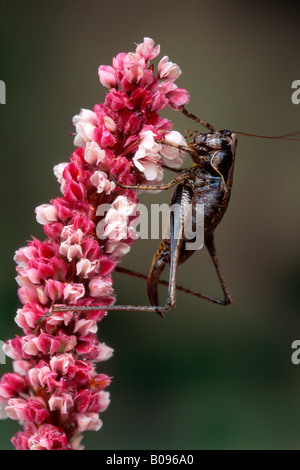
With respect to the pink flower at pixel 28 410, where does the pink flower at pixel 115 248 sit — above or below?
above

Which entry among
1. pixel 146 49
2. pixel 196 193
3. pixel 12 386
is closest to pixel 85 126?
pixel 146 49

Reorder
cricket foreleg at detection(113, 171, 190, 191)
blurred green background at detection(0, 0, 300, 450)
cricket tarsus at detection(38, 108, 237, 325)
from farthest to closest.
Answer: blurred green background at detection(0, 0, 300, 450) → cricket tarsus at detection(38, 108, 237, 325) → cricket foreleg at detection(113, 171, 190, 191)

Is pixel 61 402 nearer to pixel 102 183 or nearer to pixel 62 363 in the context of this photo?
pixel 62 363

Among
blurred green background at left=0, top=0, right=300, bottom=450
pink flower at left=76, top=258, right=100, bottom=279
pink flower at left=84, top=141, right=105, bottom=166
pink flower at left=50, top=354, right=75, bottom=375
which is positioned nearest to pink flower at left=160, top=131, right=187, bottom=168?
pink flower at left=84, top=141, right=105, bottom=166

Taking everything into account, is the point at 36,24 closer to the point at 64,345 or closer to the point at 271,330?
the point at 271,330

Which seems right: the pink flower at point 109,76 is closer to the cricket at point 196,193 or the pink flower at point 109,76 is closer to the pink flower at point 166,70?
the pink flower at point 166,70

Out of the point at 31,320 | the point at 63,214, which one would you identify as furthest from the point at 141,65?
the point at 31,320

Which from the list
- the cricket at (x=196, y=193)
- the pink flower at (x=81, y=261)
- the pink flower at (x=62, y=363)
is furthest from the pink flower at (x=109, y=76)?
the pink flower at (x=62, y=363)

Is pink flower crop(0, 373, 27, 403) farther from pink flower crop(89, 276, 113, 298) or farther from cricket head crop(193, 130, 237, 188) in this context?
cricket head crop(193, 130, 237, 188)
